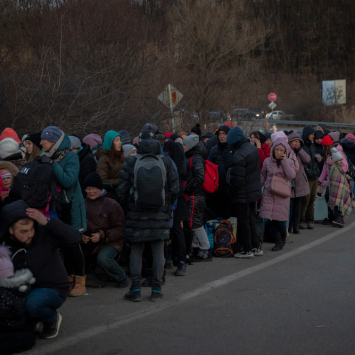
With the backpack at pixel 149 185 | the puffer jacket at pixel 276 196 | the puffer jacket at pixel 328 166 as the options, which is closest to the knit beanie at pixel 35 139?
the backpack at pixel 149 185

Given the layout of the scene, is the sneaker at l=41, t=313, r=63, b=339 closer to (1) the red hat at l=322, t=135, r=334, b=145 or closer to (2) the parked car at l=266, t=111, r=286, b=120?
(1) the red hat at l=322, t=135, r=334, b=145

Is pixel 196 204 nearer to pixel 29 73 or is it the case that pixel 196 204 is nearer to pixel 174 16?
pixel 29 73

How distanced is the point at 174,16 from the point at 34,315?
23.4 m

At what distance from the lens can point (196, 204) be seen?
8023mm

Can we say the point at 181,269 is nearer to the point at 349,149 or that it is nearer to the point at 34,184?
the point at 34,184

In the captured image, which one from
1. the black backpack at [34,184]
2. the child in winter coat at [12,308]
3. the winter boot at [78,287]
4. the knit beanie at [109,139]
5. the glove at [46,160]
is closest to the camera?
the child in winter coat at [12,308]

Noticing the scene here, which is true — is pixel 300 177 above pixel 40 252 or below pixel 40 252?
above

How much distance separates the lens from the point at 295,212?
10867 mm

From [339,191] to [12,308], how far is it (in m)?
8.68

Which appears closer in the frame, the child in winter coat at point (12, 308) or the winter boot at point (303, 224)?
the child in winter coat at point (12, 308)

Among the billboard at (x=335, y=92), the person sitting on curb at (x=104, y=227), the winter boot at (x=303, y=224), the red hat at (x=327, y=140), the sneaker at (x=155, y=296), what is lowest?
the winter boot at (x=303, y=224)

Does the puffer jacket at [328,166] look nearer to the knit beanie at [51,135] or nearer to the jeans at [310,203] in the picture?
the jeans at [310,203]

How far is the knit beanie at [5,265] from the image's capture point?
450 cm

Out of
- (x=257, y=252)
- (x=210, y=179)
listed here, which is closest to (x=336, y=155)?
(x=257, y=252)
